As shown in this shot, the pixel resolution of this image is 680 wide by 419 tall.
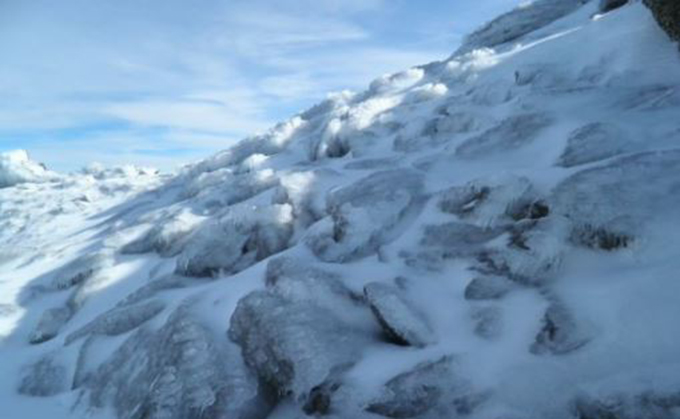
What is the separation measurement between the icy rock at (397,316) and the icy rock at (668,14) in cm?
658

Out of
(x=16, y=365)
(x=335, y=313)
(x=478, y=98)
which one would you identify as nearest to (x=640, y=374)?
(x=335, y=313)

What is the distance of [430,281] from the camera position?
6770 mm

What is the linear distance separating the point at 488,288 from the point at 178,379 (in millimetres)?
4006

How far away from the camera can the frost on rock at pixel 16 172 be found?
40719 mm

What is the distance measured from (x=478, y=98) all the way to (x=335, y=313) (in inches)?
291

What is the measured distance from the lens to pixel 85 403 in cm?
763

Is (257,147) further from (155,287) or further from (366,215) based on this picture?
(366,215)

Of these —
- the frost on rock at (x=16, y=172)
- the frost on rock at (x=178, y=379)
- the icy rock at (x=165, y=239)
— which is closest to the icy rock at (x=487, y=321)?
the frost on rock at (x=178, y=379)

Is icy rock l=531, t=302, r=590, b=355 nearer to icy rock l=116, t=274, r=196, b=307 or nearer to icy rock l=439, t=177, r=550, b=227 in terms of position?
icy rock l=439, t=177, r=550, b=227

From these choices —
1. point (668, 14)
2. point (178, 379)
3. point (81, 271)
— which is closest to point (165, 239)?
point (81, 271)

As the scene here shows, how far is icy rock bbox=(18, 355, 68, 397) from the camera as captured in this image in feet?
27.1

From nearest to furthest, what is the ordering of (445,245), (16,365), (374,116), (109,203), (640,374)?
(640,374), (445,245), (16,365), (374,116), (109,203)

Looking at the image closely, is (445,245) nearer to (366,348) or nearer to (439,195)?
(439,195)

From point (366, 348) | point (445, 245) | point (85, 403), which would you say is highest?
point (445, 245)
